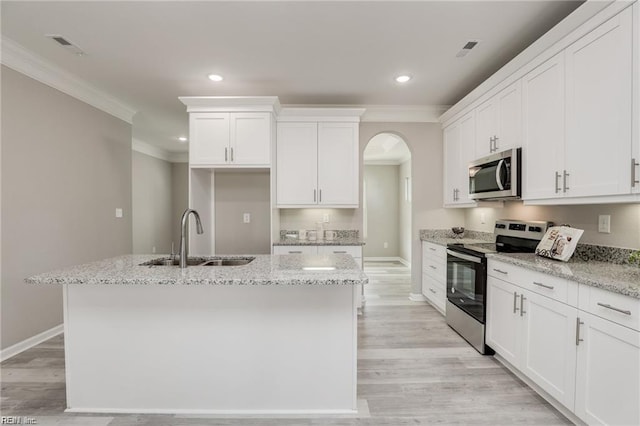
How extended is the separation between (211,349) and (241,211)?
96.2 inches

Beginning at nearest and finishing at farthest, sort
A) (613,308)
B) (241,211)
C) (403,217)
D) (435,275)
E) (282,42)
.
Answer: (613,308) < (282,42) < (435,275) < (241,211) < (403,217)

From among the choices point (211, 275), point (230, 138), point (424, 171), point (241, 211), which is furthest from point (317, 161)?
point (211, 275)

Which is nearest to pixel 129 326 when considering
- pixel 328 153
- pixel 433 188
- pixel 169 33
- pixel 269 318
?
pixel 269 318

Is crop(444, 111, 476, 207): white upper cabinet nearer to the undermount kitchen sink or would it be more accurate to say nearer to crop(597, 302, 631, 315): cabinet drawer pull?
crop(597, 302, 631, 315): cabinet drawer pull

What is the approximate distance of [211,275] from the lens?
1.63m

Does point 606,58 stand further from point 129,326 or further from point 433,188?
point 129,326

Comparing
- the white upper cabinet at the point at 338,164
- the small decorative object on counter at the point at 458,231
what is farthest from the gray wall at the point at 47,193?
the small decorative object on counter at the point at 458,231

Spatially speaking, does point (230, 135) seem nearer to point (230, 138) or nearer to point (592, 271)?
point (230, 138)

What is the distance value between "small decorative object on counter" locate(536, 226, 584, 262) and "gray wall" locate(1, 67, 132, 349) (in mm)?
4463

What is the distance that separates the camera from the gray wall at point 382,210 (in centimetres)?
775

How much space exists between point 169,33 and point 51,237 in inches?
92.5

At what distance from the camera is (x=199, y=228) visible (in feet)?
6.54

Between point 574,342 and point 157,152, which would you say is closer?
point 574,342

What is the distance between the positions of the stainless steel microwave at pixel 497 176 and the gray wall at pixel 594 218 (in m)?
0.36
